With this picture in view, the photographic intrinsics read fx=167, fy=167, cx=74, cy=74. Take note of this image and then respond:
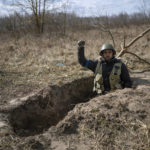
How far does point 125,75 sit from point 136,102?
132 centimetres

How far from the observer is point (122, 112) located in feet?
7.57

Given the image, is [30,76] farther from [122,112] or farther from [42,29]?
[42,29]

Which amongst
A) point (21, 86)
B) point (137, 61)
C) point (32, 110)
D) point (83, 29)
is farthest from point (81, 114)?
point (83, 29)

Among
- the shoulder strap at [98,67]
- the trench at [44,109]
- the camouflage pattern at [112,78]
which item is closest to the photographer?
the trench at [44,109]

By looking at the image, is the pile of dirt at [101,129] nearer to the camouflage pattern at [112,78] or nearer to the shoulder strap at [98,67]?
the camouflage pattern at [112,78]

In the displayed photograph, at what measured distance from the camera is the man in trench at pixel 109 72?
371cm

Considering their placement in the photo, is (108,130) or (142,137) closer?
(142,137)

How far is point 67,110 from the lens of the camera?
152 inches

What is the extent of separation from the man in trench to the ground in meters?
0.35

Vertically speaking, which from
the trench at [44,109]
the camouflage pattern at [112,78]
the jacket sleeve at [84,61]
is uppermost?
the jacket sleeve at [84,61]

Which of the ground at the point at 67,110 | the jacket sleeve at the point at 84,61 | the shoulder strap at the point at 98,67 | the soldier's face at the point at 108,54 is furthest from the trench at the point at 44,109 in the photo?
the soldier's face at the point at 108,54

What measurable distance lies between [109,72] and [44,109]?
1.64 metres

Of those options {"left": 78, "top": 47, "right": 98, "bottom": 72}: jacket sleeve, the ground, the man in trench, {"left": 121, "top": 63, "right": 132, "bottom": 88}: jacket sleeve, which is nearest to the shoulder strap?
the man in trench

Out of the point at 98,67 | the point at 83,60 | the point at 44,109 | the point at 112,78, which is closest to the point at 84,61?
the point at 83,60
